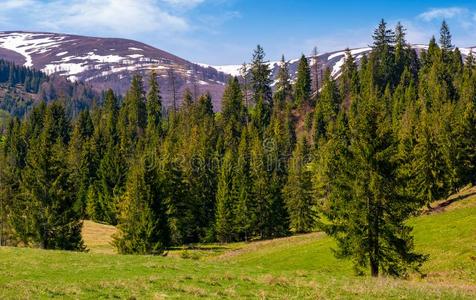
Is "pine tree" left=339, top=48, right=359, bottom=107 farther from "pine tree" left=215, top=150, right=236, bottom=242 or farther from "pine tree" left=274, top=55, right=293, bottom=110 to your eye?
"pine tree" left=215, top=150, right=236, bottom=242

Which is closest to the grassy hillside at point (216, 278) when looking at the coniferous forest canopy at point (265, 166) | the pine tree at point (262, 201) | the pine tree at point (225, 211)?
the coniferous forest canopy at point (265, 166)

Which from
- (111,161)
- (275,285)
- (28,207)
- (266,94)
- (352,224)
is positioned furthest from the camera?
(266,94)

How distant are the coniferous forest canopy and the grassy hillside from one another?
4.07 meters

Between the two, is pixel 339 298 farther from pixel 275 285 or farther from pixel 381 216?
pixel 381 216

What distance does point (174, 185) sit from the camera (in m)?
76.4

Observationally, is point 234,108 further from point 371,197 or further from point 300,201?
point 371,197

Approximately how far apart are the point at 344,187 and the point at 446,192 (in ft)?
148

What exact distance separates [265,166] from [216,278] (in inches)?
2425

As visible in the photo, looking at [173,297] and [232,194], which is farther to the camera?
[232,194]

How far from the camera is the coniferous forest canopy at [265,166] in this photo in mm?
33344

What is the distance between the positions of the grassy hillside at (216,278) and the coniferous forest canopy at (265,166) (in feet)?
13.4

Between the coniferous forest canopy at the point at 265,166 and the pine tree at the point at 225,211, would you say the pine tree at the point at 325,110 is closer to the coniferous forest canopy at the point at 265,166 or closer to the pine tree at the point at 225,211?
the coniferous forest canopy at the point at 265,166

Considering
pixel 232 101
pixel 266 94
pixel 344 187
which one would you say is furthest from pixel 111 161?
pixel 344 187

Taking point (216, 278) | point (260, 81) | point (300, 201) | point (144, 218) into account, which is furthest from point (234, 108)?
point (216, 278)
